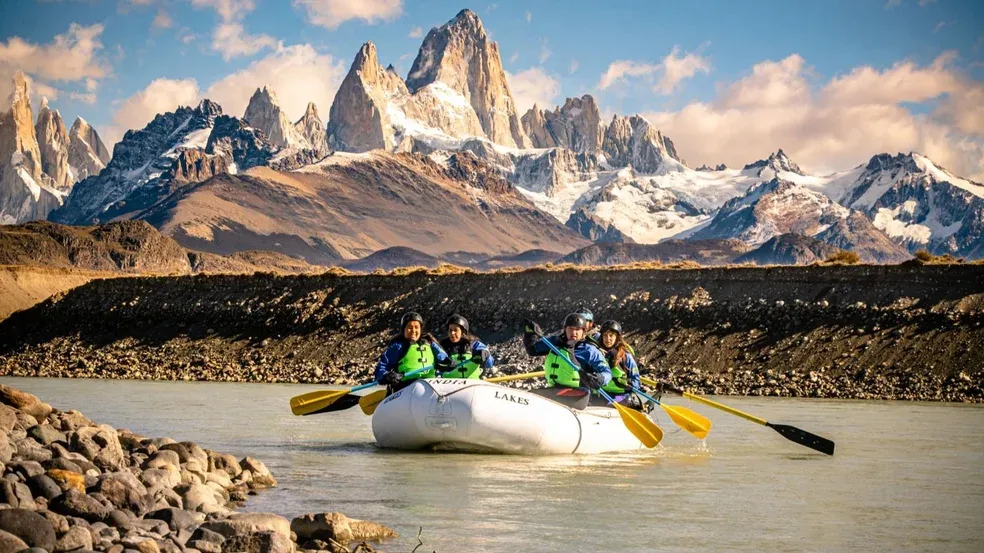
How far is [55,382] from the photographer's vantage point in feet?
162

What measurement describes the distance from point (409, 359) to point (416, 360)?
0.14m

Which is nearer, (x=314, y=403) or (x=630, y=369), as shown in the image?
(x=630, y=369)

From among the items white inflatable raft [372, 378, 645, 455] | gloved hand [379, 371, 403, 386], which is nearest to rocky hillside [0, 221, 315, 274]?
gloved hand [379, 371, 403, 386]

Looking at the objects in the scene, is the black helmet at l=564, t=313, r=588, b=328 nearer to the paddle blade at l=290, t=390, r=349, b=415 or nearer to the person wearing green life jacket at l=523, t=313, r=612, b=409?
the person wearing green life jacket at l=523, t=313, r=612, b=409

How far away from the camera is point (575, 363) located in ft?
73.8

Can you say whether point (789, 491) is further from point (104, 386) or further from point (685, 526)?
point (104, 386)

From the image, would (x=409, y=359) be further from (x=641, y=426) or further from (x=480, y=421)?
(x=641, y=426)

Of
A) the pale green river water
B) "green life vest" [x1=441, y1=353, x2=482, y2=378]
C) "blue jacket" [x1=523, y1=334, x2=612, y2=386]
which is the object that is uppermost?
"blue jacket" [x1=523, y1=334, x2=612, y2=386]

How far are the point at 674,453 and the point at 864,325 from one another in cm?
2383

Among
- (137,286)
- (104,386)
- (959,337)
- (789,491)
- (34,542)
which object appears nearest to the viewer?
(34,542)

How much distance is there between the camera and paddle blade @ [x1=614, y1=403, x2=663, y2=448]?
73.6ft

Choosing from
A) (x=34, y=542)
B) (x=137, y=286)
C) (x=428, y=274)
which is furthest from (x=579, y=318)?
(x=137, y=286)

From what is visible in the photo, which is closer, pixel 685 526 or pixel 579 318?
pixel 685 526

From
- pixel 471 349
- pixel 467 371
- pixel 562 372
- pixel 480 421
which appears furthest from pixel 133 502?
pixel 471 349
